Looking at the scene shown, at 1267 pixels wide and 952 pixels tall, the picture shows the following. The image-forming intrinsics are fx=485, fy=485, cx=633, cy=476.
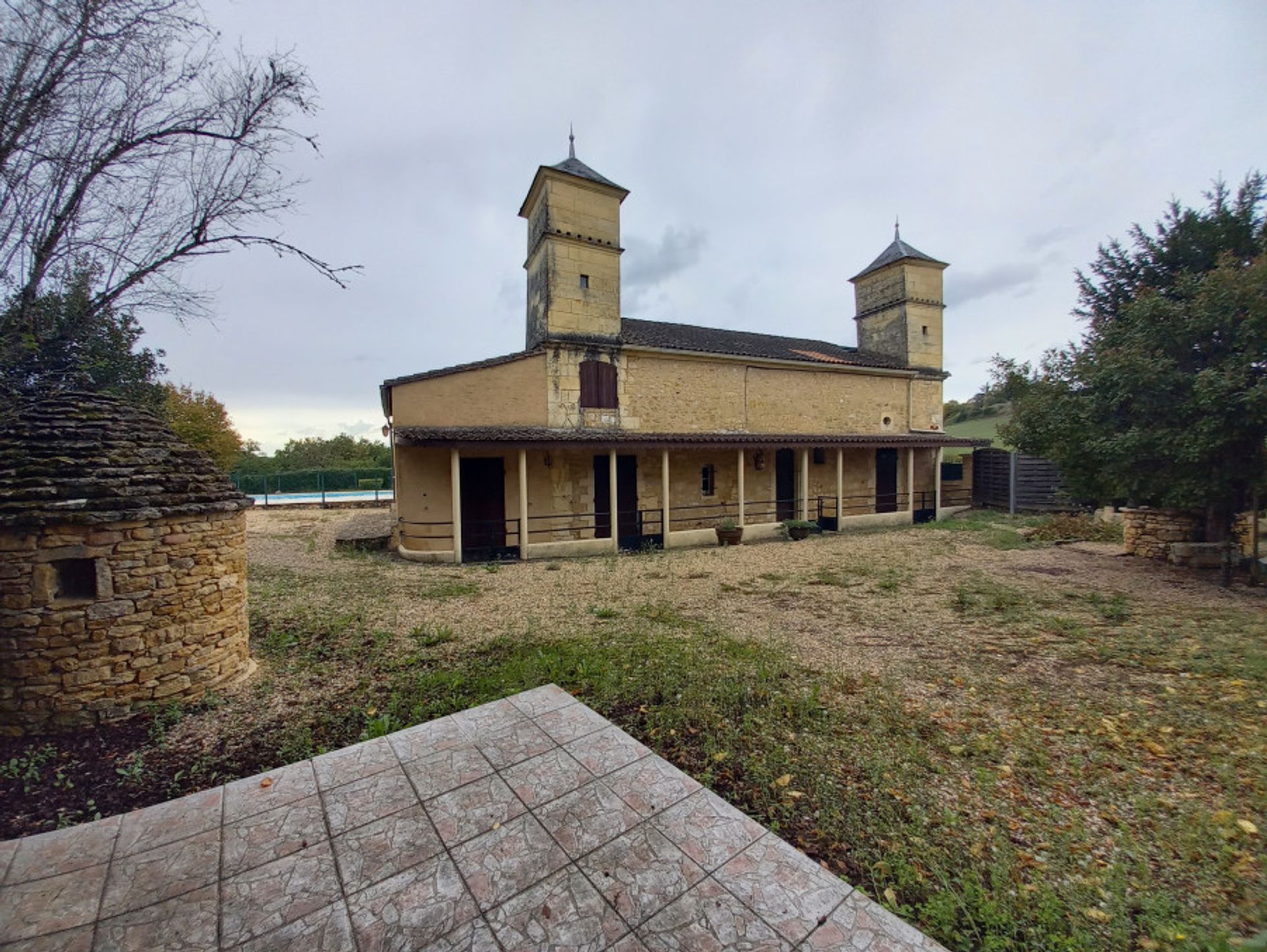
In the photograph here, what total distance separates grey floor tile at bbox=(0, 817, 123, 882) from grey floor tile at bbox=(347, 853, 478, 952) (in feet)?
4.94

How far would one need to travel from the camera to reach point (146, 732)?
12.4 feet

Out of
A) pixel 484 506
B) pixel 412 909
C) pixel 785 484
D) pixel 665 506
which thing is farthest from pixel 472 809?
pixel 785 484

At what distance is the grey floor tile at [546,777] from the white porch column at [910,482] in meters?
16.1

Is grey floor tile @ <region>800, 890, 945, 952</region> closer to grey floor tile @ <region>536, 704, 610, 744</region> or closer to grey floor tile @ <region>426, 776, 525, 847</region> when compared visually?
grey floor tile @ <region>426, 776, 525, 847</region>

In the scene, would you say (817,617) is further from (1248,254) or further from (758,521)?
(1248,254)

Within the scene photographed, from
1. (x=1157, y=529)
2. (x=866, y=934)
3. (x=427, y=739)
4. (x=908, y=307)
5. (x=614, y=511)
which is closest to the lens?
(x=866, y=934)

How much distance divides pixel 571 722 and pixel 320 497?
2818cm

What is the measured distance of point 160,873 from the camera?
2340 millimetres

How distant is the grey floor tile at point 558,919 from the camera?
6.43 ft

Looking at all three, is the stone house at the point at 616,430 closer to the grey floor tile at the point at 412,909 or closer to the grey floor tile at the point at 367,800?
the grey floor tile at the point at 367,800

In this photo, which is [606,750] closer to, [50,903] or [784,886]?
[784,886]

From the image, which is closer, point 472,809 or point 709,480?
point 472,809

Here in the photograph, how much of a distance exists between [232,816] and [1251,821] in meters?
5.62

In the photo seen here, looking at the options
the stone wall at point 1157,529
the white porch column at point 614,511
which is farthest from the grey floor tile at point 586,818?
the stone wall at point 1157,529
